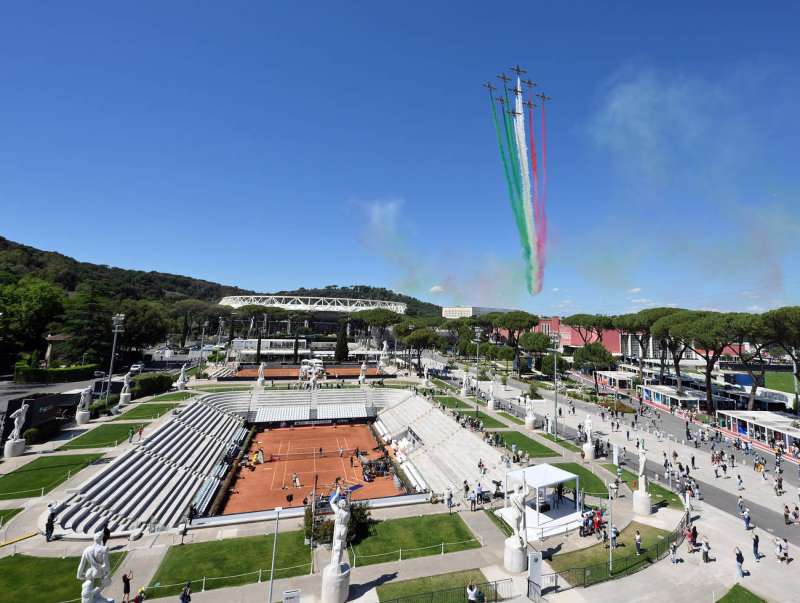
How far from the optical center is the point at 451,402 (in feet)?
166

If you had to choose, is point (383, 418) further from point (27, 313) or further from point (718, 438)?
point (27, 313)

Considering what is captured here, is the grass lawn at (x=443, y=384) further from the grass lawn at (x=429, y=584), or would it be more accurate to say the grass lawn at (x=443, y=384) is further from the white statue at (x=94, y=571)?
the white statue at (x=94, y=571)

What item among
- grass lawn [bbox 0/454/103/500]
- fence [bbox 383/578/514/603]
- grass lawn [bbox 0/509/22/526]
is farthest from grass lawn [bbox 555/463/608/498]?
grass lawn [bbox 0/454/103/500]

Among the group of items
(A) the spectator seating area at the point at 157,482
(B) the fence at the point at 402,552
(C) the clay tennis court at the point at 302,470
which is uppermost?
(B) the fence at the point at 402,552

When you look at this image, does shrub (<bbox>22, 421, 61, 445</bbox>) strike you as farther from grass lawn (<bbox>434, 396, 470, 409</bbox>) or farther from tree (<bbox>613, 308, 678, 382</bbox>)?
tree (<bbox>613, 308, 678, 382</bbox>)

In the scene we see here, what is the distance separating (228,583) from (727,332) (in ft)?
185

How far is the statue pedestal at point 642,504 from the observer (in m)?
21.1

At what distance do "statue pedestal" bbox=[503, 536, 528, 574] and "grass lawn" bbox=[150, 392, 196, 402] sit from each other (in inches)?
1685

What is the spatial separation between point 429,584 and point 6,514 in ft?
69.8

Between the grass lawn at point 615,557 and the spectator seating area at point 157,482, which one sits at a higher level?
the grass lawn at point 615,557

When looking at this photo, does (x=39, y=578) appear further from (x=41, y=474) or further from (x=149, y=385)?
(x=149, y=385)

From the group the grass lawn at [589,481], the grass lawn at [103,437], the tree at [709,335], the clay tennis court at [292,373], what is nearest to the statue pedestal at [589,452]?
the grass lawn at [589,481]

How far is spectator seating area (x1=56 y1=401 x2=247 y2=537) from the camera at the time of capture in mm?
20406

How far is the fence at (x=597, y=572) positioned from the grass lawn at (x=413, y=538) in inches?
155
